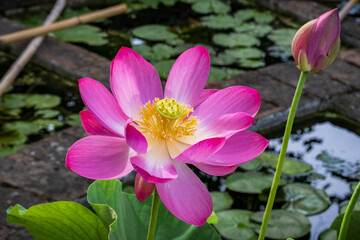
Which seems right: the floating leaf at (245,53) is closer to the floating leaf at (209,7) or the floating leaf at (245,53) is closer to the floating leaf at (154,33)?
the floating leaf at (154,33)

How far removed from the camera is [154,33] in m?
2.99

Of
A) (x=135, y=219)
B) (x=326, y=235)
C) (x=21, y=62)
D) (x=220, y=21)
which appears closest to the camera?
(x=135, y=219)

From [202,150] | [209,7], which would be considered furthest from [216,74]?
[202,150]

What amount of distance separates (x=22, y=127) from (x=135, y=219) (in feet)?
4.41

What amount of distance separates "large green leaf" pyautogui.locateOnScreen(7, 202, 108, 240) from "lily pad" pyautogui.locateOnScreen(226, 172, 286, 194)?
1011 millimetres

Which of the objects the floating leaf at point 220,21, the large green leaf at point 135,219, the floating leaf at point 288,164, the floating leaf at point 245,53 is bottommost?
the floating leaf at point 220,21

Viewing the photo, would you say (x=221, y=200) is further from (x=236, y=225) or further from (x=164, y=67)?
(x=164, y=67)

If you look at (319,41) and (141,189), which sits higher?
(319,41)

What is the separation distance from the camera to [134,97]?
689 mm

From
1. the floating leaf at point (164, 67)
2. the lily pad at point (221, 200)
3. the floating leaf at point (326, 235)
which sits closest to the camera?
the floating leaf at point (326, 235)

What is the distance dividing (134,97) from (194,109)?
77 millimetres

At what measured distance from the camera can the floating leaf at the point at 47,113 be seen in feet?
7.01

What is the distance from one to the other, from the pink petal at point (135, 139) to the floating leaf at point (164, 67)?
1879 millimetres

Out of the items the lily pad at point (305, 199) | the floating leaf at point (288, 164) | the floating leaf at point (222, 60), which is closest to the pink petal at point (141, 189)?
the lily pad at point (305, 199)
